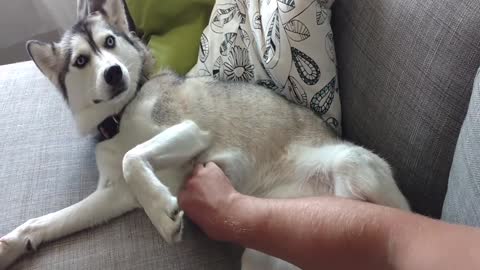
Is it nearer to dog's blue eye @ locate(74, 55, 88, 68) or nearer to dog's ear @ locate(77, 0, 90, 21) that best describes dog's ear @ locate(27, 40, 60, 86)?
dog's blue eye @ locate(74, 55, 88, 68)

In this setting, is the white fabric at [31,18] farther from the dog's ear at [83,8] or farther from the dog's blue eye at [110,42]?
the dog's blue eye at [110,42]

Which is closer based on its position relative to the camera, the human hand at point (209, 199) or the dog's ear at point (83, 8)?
the human hand at point (209, 199)

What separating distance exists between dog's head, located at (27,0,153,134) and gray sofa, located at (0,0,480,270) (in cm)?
17

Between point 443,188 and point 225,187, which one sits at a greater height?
point 443,188

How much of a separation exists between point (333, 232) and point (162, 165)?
0.50 metres

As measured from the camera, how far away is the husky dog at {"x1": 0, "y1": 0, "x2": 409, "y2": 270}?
44.6 inches

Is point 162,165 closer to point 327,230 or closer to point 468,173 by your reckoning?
point 327,230

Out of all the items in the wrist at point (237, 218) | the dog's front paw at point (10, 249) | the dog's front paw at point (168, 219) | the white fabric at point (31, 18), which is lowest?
the white fabric at point (31, 18)

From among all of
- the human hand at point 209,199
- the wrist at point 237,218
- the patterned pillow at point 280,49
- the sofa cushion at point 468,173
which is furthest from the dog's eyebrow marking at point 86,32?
the sofa cushion at point 468,173

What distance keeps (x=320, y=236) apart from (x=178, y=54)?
2.86 ft

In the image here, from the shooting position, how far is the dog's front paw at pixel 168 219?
1037 millimetres

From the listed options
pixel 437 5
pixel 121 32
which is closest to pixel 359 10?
pixel 437 5

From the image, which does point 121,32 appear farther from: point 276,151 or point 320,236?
point 320,236

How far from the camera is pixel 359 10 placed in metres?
1.19
